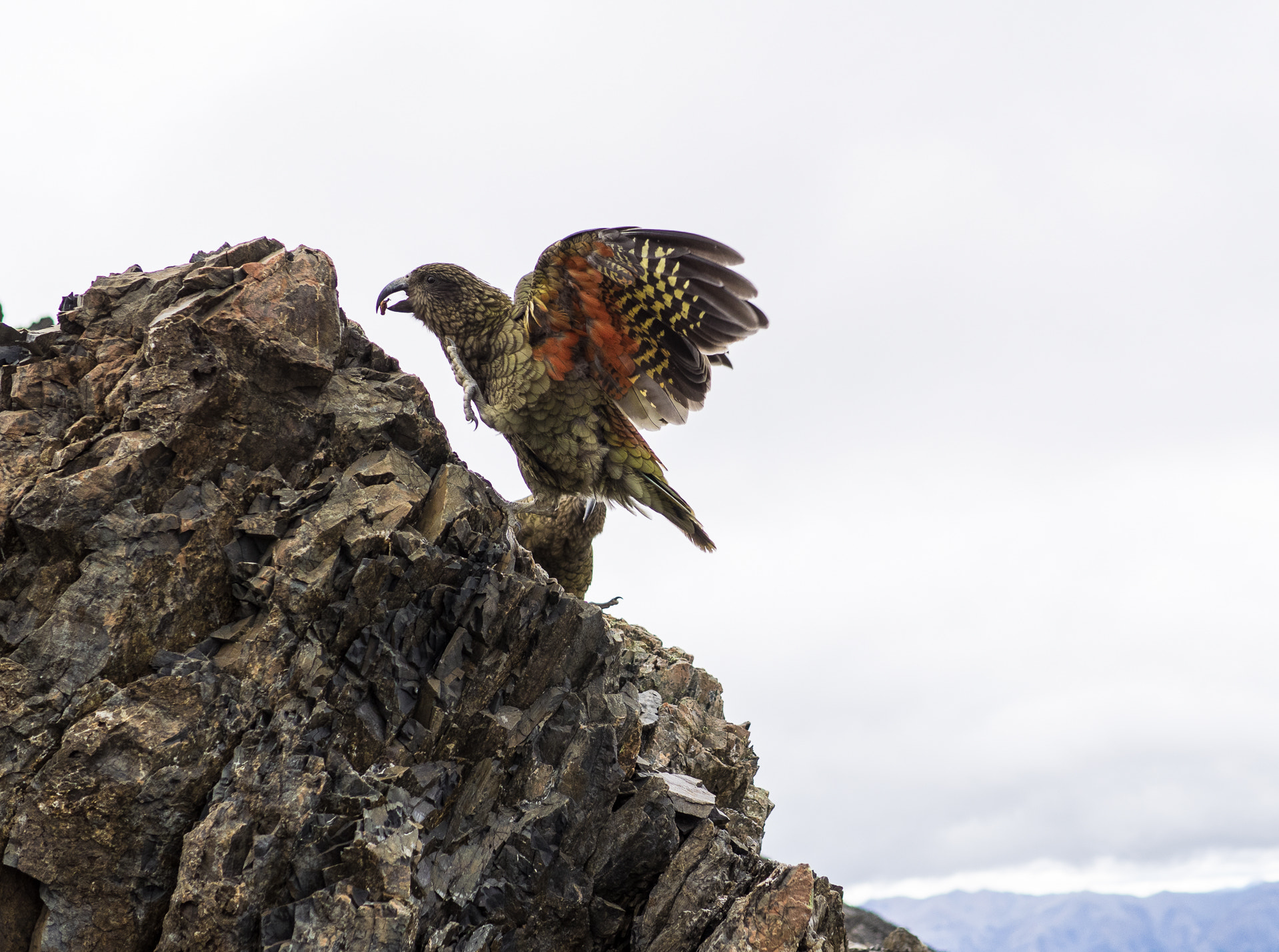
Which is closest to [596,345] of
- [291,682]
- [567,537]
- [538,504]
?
[538,504]

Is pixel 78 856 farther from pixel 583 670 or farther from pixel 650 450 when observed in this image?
pixel 650 450

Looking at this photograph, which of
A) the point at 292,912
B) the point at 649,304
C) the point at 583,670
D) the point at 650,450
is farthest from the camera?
the point at 650,450

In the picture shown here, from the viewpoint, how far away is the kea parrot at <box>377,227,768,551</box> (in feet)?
32.8

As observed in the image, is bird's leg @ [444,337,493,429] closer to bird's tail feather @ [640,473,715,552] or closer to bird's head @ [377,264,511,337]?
bird's head @ [377,264,511,337]

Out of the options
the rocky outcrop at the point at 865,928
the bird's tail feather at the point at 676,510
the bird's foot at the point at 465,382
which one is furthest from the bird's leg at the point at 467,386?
the rocky outcrop at the point at 865,928

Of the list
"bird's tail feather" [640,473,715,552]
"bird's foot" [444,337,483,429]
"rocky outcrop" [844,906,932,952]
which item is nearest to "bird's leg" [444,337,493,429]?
"bird's foot" [444,337,483,429]

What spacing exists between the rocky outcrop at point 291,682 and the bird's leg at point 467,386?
5.71 ft

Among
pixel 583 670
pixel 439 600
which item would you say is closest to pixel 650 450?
pixel 583 670

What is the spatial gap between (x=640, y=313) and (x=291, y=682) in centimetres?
570

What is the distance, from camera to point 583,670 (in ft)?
29.7

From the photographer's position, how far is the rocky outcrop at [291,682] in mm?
6742

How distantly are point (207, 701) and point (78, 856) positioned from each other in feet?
4.68

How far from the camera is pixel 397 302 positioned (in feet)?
37.6

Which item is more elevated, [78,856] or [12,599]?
[12,599]
